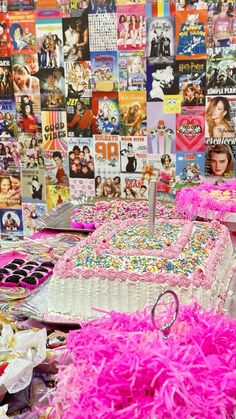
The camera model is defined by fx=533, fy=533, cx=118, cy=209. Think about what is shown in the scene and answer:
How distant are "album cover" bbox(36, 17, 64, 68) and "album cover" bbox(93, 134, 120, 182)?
52 centimetres

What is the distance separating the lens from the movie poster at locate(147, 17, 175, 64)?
301cm

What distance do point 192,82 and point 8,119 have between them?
3.99ft

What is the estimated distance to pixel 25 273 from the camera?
1.70 m

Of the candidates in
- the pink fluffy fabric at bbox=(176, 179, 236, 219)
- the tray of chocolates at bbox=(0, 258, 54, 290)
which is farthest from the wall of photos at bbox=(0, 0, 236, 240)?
the tray of chocolates at bbox=(0, 258, 54, 290)

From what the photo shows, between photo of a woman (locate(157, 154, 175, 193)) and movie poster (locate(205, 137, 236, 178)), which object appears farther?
photo of a woman (locate(157, 154, 175, 193))

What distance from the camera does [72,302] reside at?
1.47 m

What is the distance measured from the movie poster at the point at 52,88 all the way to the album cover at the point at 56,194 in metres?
0.51

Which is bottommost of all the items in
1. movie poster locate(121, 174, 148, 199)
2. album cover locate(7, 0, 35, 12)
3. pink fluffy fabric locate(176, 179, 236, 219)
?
movie poster locate(121, 174, 148, 199)

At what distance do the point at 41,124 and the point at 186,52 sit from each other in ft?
3.33

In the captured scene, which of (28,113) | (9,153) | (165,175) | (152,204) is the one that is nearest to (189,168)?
(165,175)

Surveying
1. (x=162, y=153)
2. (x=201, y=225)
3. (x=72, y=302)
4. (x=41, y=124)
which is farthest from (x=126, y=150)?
(x=72, y=302)

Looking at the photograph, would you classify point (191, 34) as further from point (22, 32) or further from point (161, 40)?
point (22, 32)

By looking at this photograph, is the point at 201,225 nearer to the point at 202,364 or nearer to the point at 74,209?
the point at 74,209

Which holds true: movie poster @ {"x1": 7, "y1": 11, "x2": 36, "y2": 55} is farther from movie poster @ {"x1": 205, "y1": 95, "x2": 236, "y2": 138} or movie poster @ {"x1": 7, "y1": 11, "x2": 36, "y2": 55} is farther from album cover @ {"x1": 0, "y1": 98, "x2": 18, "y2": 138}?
movie poster @ {"x1": 205, "y1": 95, "x2": 236, "y2": 138}
